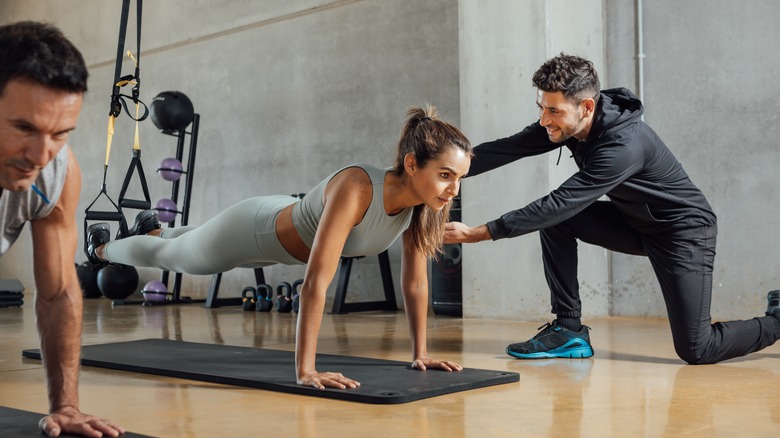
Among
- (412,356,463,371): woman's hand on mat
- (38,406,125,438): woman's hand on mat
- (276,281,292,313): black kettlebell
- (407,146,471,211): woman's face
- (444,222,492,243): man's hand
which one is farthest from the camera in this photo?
(276,281,292,313): black kettlebell

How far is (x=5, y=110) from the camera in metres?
1.50

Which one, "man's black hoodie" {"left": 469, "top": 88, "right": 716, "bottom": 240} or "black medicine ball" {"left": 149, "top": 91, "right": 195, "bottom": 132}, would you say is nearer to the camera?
"man's black hoodie" {"left": 469, "top": 88, "right": 716, "bottom": 240}

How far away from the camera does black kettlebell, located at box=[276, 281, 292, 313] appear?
6141 millimetres

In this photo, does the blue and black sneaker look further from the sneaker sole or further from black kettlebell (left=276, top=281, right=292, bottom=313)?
black kettlebell (left=276, top=281, right=292, bottom=313)

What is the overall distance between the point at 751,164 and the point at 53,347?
13.5 ft

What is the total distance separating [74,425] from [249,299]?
4.56 metres

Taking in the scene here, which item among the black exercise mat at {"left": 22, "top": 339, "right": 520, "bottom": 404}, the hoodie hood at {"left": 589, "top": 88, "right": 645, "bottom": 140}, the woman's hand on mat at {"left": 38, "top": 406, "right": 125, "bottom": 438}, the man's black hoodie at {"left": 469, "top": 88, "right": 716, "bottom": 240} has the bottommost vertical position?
the black exercise mat at {"left": 22, "top": 339, "right": 520, "bottom": 404}

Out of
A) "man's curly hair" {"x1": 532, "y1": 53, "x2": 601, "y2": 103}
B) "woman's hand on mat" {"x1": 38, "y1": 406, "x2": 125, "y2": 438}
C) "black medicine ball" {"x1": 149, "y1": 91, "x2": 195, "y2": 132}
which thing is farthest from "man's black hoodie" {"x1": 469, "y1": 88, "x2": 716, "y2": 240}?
"black medicine ball" {"x1": 149, "y1": 91, "x2": 195, "y2": 132}

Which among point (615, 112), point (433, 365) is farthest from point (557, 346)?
point (615, 112)

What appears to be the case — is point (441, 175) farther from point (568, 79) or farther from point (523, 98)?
point (523, 98)

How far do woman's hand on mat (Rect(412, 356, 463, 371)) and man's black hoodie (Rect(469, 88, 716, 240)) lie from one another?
0.50m

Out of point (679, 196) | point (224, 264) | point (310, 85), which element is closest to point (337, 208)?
point (224, 264)

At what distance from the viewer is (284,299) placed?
615cm

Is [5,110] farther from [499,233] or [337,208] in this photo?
[499,233]
